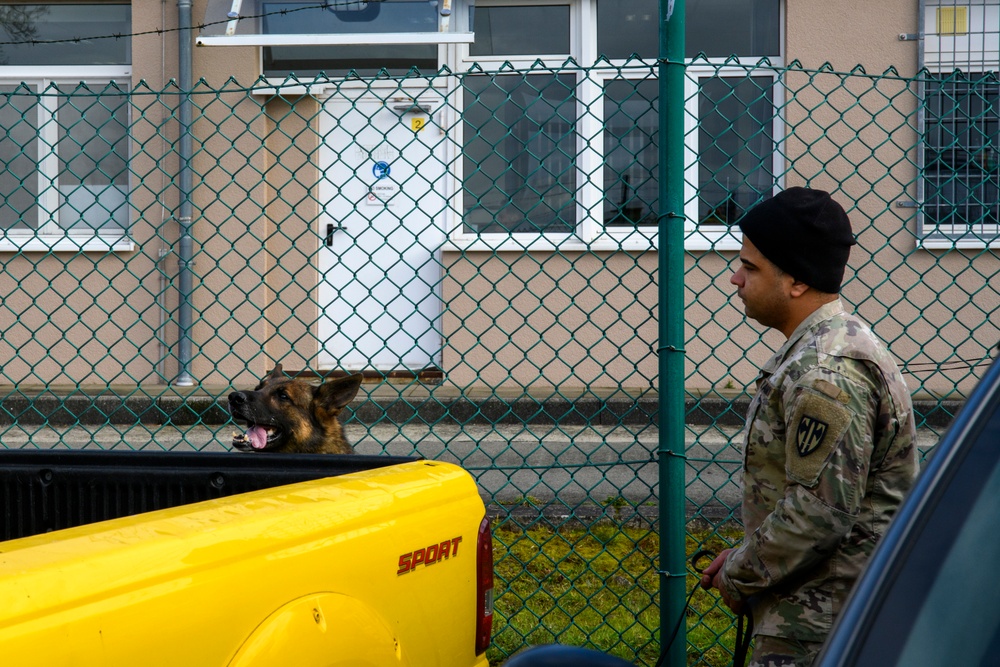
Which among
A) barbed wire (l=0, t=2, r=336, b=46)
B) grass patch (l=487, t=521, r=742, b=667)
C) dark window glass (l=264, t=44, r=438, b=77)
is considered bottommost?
grass patch (l=487, t=521, r=742, b=667)

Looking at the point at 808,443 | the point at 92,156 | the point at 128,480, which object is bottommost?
the point at 128,480

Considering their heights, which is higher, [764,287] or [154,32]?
[154,32]

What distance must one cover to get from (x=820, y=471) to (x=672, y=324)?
1.10 meters

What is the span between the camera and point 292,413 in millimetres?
4930

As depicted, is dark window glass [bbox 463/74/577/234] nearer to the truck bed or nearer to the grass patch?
the grass patch

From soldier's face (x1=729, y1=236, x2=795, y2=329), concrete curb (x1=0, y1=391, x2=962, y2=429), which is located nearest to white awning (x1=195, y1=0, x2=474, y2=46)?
Result: concrete curb (x1=0, y1=391, x2=962, y2=429)

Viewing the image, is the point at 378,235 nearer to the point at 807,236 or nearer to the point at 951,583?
the point at 807,236

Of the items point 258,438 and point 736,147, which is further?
point 736,147

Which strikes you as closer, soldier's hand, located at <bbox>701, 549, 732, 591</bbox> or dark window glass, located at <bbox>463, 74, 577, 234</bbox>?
soldier's hand, located at <bbox>701, 549, 732, 591</bbox>

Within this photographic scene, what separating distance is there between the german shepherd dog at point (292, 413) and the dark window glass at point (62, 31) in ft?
19.9

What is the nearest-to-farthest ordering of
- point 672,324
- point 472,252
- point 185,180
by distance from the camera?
point 672,324 → point 185,180 → point 472,252

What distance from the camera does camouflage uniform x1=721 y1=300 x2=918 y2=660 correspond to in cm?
225

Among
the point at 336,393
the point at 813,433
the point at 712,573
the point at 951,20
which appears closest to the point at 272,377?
the point at 336,393

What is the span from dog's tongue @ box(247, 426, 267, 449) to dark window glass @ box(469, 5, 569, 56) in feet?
18.4
